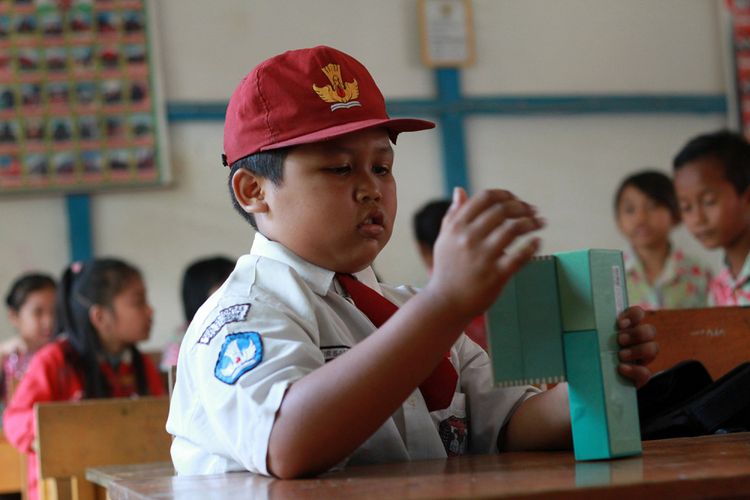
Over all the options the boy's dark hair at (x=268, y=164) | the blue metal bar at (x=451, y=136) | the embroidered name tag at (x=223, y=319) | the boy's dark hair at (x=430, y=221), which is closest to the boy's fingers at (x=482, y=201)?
the embroidered name tag at (x=223, y=319)

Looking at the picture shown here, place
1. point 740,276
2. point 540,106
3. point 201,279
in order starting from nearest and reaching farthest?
point 740,276, point 201,279, point 540,106

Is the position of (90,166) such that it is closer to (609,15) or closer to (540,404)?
(609,15)

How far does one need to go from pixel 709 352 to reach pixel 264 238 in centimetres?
109

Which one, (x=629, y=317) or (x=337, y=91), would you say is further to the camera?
(x=337, y=91)

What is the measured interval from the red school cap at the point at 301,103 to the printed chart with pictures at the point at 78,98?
3985 mm

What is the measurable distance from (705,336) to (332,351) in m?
1.10

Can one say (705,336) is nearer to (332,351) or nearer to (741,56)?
(332,351)

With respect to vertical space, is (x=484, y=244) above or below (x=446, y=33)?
below

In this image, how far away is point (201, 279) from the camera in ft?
12.6

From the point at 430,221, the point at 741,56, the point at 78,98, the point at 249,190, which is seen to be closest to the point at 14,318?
the point at 78,98

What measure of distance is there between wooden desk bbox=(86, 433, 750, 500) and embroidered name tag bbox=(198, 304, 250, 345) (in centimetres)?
15

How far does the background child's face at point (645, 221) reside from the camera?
4.43 meters

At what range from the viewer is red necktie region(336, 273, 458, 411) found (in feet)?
4.18

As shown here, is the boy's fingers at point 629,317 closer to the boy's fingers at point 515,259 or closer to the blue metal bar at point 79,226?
the boy's fingers at point 515,259
